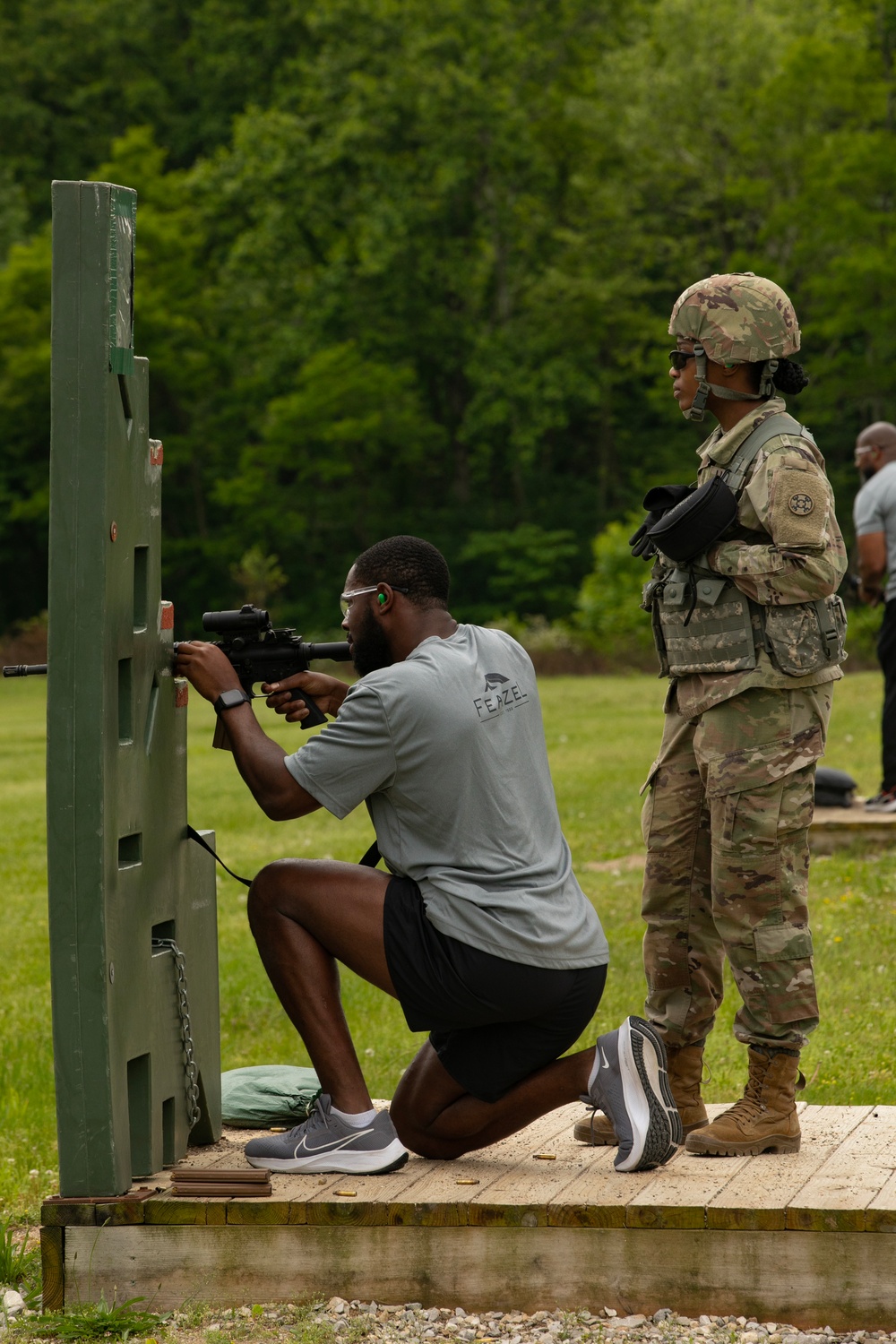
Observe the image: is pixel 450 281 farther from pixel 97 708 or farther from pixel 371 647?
pixel 97 708

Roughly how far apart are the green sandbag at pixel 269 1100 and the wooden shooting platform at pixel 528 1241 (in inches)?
24.4

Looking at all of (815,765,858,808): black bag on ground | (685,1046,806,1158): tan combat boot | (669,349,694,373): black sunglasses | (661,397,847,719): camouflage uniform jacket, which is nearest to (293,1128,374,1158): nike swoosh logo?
(685,1046,806,1158): tan combat boot

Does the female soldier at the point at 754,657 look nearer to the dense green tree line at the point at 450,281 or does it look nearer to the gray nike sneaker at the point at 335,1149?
the gray nike sneaker at the point at 335,1149

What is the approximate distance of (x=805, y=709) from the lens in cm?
410

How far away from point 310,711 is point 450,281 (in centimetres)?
4349

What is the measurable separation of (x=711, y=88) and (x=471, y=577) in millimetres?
14336

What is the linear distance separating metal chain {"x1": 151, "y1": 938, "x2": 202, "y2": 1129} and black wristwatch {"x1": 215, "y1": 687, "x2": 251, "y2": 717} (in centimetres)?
66

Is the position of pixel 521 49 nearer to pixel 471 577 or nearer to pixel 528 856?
pixel 471 577

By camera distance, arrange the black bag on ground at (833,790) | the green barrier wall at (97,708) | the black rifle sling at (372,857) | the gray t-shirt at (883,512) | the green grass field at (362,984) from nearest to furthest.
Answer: the green barrier wall at (97,708) → the black rifle sling at (372,857) → the green grass field at (362,984) → the gray t-shirt at (883,512) → the black bag on ground at (833,790)

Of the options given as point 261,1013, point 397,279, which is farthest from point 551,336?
point 261,1013

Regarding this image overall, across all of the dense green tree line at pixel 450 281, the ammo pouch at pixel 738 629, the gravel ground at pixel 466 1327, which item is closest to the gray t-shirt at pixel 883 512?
the ammo pouch at pixel 738 629

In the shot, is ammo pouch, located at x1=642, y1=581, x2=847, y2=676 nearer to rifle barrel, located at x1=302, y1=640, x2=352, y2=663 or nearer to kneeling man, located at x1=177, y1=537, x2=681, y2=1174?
kneeling man, located at x1=177, y1=537, x2=681, y2=1174

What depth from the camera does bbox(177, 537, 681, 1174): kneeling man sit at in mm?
3961

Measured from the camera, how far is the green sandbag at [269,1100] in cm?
469
